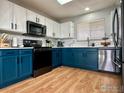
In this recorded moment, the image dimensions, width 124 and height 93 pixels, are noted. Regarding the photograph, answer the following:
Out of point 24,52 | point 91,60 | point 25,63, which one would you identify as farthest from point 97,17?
point 25,63

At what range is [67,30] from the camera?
4.34 m

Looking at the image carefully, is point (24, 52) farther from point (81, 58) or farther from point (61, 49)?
point (81, 58)

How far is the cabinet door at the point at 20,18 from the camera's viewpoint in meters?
2.62

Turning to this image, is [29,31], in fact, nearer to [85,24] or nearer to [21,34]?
[21,34]

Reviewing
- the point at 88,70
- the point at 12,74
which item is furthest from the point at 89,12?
the point at 12,74

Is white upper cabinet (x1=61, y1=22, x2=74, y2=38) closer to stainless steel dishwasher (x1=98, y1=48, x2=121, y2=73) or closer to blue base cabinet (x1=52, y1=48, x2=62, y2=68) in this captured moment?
blue base cabinet (x1=52, y1=48, x2=62, y2=68)

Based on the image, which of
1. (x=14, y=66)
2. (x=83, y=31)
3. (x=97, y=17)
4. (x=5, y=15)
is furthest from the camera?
(x=83, y=31)

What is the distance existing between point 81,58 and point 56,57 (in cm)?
99

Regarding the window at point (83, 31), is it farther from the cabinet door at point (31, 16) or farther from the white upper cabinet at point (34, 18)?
the cabinet door at point (31, 16)

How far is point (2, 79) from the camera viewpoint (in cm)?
189

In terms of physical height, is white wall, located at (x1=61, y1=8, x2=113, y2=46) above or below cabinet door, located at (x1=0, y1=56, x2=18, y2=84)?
above

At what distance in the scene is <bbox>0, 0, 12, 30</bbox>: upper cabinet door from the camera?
2.27 meters

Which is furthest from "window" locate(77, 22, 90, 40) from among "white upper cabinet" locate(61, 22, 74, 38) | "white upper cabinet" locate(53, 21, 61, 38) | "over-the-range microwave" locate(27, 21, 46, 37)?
"over-the-range microwave" locate(27, 21, 46, 37)

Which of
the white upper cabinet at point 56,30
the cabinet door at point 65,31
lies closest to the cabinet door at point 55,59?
the white upper cabinet at point 56,30
